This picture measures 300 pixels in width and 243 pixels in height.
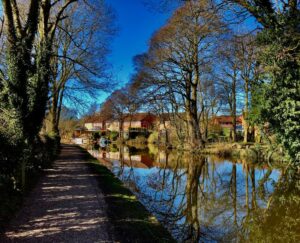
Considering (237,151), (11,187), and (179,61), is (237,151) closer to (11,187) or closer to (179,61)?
(179,61)

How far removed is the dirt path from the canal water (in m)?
1.83

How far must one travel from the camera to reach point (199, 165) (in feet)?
61.9

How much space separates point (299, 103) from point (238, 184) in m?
8.07

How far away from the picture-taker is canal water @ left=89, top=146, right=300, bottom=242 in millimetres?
6926

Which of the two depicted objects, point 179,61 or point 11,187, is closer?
point 11,187

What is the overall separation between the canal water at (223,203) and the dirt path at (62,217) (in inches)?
71.9

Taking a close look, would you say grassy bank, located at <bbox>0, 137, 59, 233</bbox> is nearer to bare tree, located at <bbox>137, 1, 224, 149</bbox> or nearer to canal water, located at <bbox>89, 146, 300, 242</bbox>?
canal water, located at <bbox>89, 146, 300, 242</bbox>

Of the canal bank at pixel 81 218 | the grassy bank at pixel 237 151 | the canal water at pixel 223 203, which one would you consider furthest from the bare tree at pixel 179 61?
the canal bank at pixel 81 218

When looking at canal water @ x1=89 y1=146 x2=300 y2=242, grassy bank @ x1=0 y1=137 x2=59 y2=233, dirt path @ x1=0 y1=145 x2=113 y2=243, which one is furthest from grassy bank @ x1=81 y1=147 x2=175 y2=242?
grassy bank @ x1=0 y1=137 x2=59 y2=233

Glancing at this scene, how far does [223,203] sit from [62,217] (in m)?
5.56

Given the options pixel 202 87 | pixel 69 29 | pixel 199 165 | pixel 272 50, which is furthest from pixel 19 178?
pixel 202 87

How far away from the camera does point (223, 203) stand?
9.66 m

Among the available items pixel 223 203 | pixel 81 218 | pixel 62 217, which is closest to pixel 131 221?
pixel 81 218

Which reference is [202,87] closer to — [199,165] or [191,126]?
[191,126]
